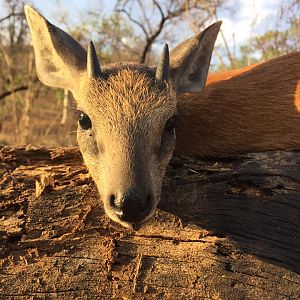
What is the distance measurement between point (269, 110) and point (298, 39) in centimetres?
698

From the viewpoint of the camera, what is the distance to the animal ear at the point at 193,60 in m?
4.43

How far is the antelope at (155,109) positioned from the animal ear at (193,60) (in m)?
0.01

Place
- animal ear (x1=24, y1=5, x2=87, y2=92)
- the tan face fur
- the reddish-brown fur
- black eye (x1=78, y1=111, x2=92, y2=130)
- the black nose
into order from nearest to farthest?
1. the black nose
2. the tan face fur
3. black eye (x1=78, y1=111, x2=92, y2=130)
4. animal ear (x1=24, y1=5, x2=87, y2=92)
5. the reddish-brown fur

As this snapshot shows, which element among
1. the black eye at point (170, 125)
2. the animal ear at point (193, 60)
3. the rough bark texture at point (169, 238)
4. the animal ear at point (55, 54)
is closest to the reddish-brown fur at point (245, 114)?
the animal ear at point (193, 60)

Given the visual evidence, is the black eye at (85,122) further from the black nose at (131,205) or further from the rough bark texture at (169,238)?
the black nose at (131,205)

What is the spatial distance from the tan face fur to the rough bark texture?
0.44 m

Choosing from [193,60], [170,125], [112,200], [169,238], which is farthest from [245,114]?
[112,200]

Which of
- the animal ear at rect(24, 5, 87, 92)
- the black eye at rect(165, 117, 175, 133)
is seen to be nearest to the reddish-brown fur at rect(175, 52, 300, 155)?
the black eye at rect(165, 117, 175, 133)

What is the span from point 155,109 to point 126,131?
0.39 meters

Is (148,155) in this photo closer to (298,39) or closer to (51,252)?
(51,252)

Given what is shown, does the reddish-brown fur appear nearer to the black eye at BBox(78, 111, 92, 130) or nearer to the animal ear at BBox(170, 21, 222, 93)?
the animal ear at BBox(170, 21, 222, 93)

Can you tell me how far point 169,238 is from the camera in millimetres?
3664

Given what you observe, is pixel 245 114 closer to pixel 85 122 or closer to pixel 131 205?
pixel 85 122

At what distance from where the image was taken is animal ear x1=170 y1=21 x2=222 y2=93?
4426 mm
